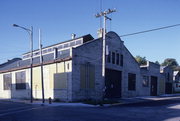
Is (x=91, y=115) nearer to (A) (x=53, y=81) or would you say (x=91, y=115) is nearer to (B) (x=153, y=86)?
(A) (x=53, y=81)

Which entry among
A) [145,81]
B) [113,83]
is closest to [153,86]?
[145,81]

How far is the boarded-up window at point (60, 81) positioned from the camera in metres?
25.8

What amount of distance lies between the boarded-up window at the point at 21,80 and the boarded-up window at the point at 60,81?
892cm

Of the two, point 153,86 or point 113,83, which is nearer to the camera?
point 113,83

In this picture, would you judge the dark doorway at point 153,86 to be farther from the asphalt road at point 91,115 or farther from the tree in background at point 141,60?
the tree in background at point 141,60

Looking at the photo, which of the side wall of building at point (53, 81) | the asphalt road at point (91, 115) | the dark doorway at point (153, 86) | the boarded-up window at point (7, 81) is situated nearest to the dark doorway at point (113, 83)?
the side wall of building at point (53, 81)

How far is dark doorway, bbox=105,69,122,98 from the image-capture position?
3083 cm

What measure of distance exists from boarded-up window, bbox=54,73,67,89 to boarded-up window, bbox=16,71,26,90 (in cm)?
892

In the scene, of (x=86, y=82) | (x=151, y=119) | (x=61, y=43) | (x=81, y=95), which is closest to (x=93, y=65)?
(x=86, y=82)

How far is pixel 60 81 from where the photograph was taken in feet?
86.6

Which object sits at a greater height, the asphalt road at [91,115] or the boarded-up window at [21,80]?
the boarded-up window at [21,80]

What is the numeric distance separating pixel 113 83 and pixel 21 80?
1545cm

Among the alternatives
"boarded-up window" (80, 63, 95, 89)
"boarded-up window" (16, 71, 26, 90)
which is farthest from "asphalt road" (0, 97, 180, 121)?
"boarded-up window" (16, 71, 26, 90)

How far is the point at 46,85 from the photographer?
28734 mm
